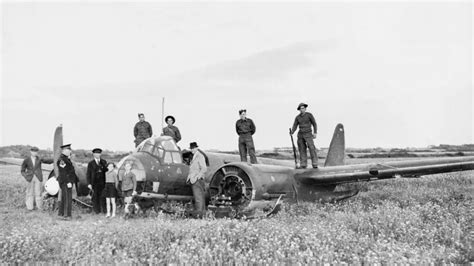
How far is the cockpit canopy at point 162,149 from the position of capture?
15227 mm

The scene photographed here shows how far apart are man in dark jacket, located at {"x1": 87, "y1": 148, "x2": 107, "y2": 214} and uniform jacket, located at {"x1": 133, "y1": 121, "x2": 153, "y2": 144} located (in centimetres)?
262

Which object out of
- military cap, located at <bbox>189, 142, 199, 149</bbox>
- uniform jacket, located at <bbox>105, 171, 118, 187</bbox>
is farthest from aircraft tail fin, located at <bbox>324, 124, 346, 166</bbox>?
uniform jacket, located at <bbox>105, 171, 118, 187</bbox>

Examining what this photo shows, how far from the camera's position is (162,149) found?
50.5ft

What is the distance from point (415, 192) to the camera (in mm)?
18797

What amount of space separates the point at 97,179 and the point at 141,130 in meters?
3.37

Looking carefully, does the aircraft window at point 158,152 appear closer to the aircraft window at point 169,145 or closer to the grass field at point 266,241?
the aircraft window at point 169,145

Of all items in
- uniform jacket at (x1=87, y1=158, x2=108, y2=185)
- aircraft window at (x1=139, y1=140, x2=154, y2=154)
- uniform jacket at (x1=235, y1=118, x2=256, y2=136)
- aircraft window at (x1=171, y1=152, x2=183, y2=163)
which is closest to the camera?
aircraft window at (x1=139, y1=140, x2=154, y2=154)

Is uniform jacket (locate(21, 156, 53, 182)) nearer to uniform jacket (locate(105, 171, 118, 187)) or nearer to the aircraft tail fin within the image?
uniform jacket (locate(105, 171, 118, 187))

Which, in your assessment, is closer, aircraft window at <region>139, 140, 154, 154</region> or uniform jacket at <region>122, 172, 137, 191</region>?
uniform jacket at <region>122, 172, 137, 191</region>

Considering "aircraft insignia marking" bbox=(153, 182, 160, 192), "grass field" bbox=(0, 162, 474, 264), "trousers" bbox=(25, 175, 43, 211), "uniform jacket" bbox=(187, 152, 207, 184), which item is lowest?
"grass field" bbox=(0, 162, 474, 264)

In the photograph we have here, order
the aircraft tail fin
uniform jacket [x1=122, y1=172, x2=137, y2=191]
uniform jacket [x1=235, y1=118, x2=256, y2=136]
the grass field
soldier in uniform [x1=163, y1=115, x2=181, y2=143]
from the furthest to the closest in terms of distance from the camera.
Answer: the aircraft tail fin → soldier in uniform [x1=163, y1=115, x2=181, y2=143] → uniform jacket [x1=235, y1=118, x2=256, y2=136] → uniform jacket [x1=122, y1=172, x2=137, y2=191] → the grass field

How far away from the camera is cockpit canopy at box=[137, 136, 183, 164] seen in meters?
15.2

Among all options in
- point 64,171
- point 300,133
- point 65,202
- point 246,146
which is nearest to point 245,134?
point 246,146

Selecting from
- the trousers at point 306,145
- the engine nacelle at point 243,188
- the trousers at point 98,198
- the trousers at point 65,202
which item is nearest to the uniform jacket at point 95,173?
the trousers at point 98,198
